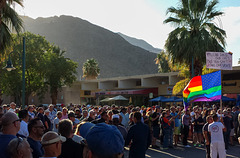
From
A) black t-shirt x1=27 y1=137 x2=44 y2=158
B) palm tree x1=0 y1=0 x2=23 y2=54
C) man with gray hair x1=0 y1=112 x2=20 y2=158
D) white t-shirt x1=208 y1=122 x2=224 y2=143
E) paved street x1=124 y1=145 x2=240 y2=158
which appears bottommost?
paved street x1=124 y1=145 x2=240 y2=158

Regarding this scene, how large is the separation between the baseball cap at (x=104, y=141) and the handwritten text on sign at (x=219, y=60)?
10347 mm

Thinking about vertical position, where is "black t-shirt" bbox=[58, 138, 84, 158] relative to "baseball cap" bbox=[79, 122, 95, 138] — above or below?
below

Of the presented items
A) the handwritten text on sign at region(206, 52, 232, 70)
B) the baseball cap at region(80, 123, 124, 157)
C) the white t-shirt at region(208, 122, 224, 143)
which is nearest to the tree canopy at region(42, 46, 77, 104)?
the handwritten text on sign at region(206, 52, 232, 70)

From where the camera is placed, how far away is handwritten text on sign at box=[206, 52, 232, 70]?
462 inches

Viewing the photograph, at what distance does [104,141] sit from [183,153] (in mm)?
10580

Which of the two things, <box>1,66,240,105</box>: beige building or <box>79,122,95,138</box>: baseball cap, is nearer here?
<box>79,122,95,138</box>: baseball cap

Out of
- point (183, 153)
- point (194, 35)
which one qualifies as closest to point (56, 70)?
point (194, 35)

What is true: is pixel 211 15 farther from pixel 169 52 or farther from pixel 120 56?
pixel 120 56

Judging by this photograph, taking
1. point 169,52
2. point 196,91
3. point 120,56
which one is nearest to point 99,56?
point 120,56

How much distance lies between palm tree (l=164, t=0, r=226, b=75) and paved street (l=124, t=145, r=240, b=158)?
10.4 meters

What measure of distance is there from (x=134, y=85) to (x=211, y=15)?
23.3 metres

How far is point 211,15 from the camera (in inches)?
909

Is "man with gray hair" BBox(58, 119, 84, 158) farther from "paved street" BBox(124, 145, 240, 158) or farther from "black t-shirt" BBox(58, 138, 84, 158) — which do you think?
"paved street" BBox(124, 145, 240, 158)

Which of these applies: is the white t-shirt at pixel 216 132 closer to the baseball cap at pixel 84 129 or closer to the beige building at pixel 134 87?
the baseball cap at pixel 84 129
